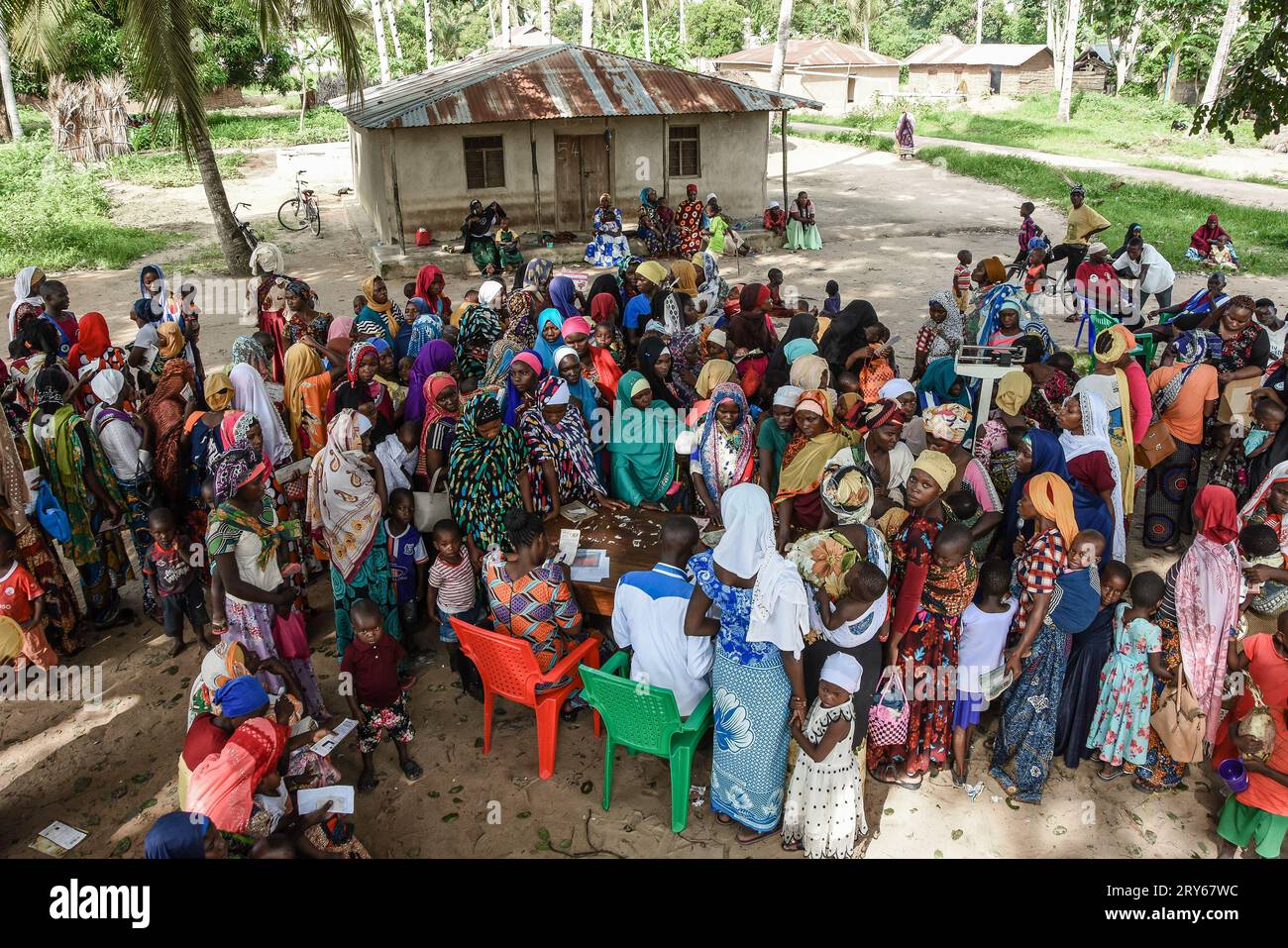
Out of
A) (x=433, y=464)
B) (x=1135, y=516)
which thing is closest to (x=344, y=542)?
(x=433, y=464)

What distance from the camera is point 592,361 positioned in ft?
21.2

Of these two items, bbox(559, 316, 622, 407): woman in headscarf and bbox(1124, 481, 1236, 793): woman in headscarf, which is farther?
bbox(559, 316, 622, 407): woman in headscarf

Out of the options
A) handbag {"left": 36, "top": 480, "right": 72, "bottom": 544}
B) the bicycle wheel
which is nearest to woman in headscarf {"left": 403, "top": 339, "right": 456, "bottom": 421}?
handbag {"left": 36, "top": 480, "right": 72, "bottom": 544}

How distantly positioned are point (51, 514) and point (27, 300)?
10.1 ft

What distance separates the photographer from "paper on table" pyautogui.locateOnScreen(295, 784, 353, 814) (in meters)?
3.55

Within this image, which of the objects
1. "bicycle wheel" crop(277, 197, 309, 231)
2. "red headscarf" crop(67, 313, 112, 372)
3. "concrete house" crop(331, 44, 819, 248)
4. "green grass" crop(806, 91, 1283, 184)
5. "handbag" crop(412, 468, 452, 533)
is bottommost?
"handbag" crop(412, 468, 452, 533)

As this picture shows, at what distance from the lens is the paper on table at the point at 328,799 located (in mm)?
3553

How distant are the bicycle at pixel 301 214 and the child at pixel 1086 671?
1863 centimetres

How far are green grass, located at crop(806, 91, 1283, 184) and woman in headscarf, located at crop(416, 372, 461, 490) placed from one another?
2648 centimetres

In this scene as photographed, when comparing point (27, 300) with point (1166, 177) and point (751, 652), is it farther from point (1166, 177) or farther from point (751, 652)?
point (1166, 177)

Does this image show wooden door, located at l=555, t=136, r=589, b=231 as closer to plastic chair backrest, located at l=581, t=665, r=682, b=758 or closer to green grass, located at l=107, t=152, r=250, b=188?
green grass, located at l=107, t=152, r=250, b=188

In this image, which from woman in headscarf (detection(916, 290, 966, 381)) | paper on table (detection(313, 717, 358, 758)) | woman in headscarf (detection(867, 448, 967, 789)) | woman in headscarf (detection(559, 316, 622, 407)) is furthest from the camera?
woman in headscarf (detection(916, 290, 966, 381))

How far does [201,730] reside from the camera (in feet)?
11.9

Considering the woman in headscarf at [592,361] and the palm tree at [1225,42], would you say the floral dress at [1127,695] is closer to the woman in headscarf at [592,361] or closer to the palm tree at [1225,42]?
the woman in headscarf at [592,361]
